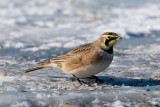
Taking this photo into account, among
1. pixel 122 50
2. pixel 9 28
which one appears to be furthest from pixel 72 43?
pixel 9 28

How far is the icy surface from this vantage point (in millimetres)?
5223

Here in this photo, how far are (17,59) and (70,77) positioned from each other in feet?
6.22

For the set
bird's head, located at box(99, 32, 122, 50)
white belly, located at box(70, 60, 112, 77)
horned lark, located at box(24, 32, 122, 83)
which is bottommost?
white belly, located at box(70, 60, 112, 77)

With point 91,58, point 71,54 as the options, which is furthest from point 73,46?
point 91,58

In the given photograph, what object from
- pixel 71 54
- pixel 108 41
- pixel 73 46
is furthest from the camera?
pixel 73 46

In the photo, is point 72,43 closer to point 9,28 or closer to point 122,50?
point 122,50

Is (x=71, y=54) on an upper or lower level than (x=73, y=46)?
lower

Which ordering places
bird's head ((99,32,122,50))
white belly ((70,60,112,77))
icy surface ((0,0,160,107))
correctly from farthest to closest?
1. bird's head ((99,32,122,50))
2. white belly ((70,60,112,77))
3. icy surface ((0,0,160,107))

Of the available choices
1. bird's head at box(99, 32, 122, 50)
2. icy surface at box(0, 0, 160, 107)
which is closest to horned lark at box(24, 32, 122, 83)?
bird's head at box(99, 32, 122, 50)

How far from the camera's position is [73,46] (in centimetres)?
928

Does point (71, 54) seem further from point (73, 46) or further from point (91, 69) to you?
point (73, 46)

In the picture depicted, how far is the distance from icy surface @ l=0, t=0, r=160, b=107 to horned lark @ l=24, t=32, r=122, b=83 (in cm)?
26

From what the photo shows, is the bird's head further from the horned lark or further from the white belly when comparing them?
the white belly

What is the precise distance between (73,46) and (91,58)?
3547mm
